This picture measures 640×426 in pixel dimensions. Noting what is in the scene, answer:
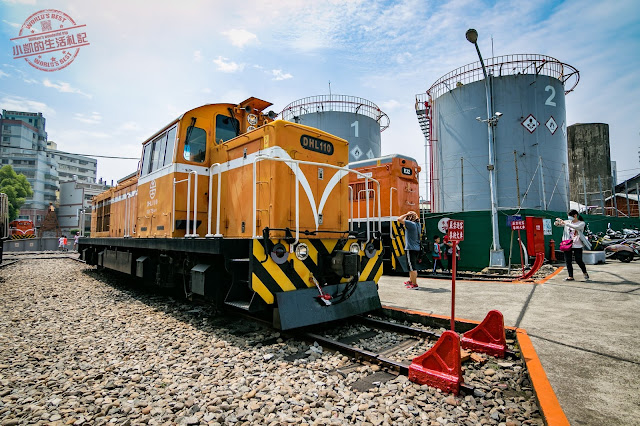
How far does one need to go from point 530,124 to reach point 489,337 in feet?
52.7

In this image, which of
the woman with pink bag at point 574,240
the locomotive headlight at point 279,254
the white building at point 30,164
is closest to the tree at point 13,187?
the white building at point 30,164

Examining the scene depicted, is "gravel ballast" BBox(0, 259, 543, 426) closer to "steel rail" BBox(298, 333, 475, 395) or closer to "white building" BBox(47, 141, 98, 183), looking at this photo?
"steel rail" BBox(298, 333, 475, 395)

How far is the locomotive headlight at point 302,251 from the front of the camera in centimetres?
441

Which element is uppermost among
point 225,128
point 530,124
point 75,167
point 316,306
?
point 75,167

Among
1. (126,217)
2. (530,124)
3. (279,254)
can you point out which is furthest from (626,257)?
(126,217)

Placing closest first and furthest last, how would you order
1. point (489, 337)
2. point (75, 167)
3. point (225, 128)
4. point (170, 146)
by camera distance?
point (489, 337) → point (170, 146) → point (225, 128) → point (75, 167)

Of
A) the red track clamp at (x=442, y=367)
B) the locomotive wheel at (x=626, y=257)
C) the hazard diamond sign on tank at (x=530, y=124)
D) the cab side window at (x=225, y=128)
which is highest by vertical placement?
the hazard diamond sign on tank at (x=530, y=124)

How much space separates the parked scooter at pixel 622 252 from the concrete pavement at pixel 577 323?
500 cm

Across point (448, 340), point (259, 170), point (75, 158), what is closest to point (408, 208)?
point (259, 170)

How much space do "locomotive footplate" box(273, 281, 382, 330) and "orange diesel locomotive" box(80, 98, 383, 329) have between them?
1cm

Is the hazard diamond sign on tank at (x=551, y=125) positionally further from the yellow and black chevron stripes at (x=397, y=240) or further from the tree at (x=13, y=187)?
the tree at (x=13, y=187)

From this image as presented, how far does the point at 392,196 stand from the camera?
1044 centimetres

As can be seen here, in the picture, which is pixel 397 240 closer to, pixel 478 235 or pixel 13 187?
pixel 478 235

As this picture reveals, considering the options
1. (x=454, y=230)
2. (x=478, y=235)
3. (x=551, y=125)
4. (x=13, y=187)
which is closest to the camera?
(x=454, y=230)
